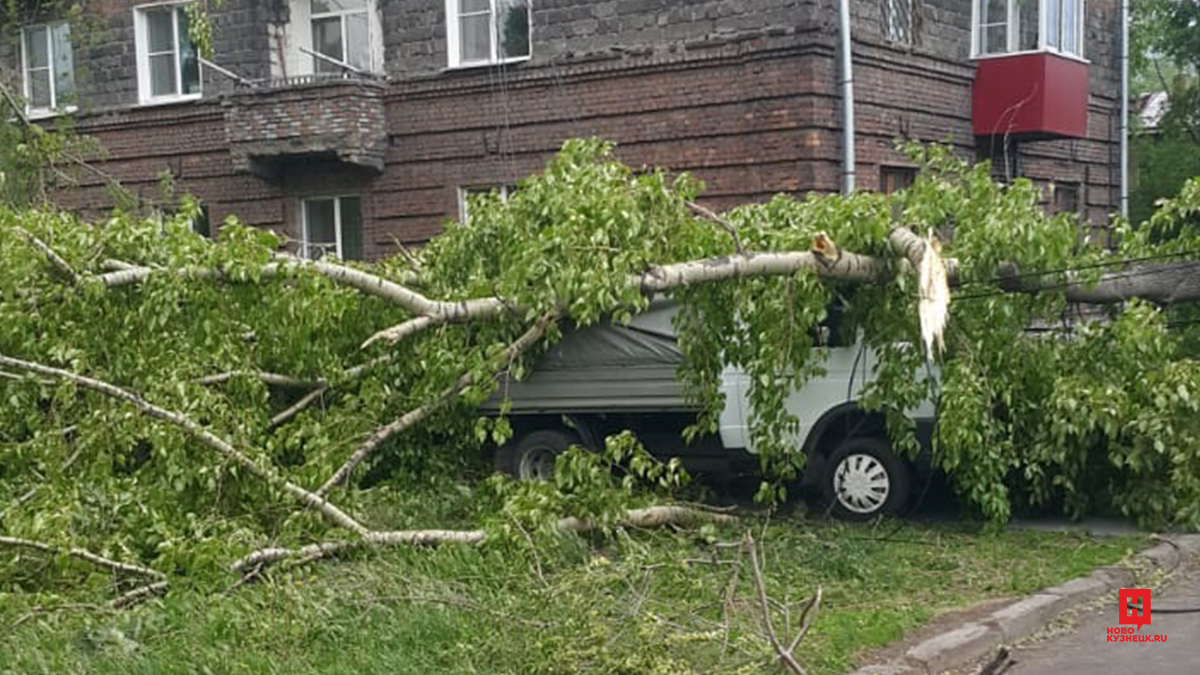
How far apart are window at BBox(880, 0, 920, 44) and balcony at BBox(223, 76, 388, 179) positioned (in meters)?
6.32

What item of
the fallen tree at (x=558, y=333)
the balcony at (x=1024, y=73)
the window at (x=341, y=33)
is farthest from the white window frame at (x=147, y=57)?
the balcony at (x=1024, y=73)

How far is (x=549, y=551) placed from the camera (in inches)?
314

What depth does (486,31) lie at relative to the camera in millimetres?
17609

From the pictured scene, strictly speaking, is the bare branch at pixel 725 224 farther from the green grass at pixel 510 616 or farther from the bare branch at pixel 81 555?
the bare branch at pixel 81 555

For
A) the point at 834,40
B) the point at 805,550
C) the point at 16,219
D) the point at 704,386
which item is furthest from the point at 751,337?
the point at 834,40

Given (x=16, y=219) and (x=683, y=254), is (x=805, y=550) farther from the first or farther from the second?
(x=16, y=219)

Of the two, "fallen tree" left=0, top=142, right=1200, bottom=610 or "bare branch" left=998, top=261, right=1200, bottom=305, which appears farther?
"bare branch" left=998, top=261, right=1200, bottom=305

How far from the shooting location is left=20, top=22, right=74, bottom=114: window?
20594 millimetres

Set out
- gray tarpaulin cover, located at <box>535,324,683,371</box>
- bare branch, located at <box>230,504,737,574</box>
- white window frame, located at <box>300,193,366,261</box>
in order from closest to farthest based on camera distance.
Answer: bare branch, located at <box>230,504,737,574</box> → gray tarpaulin cover, located at <box>535,324,683,371</box> → white window frame, located at <box>300,193,366,261</box>

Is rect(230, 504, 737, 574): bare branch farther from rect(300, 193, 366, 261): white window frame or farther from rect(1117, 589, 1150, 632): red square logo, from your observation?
rect(300, 193, 366, 261): white window frame

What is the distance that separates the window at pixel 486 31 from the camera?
17.4m

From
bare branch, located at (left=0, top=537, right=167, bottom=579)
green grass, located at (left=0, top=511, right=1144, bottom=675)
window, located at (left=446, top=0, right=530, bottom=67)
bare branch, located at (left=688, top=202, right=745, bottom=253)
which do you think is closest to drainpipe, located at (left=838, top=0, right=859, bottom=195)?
window, located at (left=446, top=0, right=530, bottom=67)

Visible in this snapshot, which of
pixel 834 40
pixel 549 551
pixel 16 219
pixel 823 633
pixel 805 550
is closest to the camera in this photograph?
pixel 823 633

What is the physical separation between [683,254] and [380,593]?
3745 millimetres
